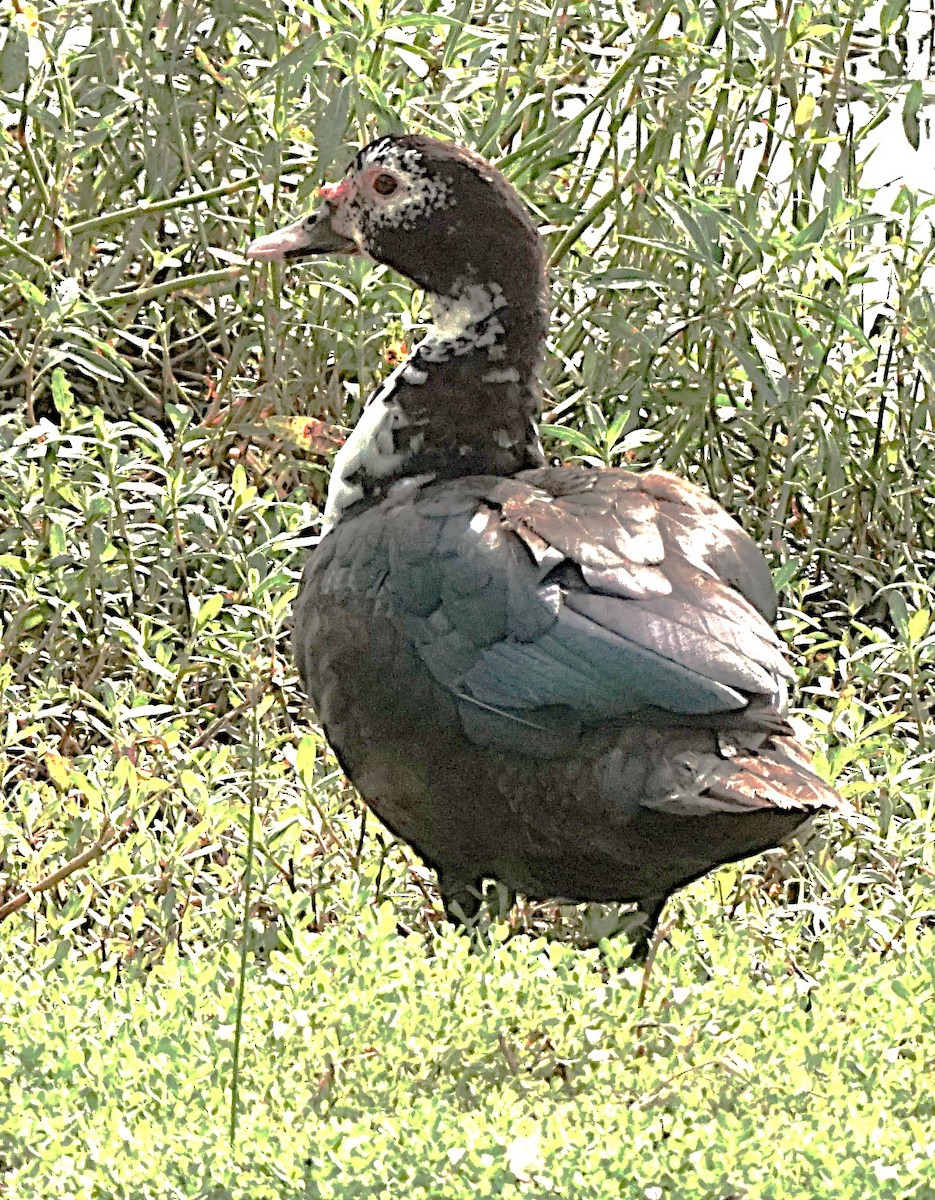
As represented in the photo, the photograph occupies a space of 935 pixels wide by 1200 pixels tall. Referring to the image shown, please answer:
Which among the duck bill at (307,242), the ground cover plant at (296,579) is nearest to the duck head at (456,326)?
the duck bill at (307,242)

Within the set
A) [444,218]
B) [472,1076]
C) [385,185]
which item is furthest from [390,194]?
[472,1076]

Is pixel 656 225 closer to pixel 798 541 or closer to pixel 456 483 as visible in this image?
pixel 798 541

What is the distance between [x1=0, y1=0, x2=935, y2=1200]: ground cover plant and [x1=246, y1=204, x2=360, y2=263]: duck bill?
0.47 meters

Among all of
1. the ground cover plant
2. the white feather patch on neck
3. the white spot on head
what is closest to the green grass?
the ground cover plant

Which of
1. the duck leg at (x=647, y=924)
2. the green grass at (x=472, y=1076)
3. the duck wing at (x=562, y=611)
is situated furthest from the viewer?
the duck leg at (x=647, y=924)

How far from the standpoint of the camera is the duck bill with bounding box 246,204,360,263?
14.9ft

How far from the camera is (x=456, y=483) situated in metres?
4.15

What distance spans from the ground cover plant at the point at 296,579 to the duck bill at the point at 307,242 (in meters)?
0.47

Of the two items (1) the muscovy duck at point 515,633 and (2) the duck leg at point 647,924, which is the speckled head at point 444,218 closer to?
(1) the muscovy duck at point 515,633

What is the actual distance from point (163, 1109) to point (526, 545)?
1164 millimetres

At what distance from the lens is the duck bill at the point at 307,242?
4527 millimetres

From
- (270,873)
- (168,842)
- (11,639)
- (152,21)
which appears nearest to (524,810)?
(270,873)

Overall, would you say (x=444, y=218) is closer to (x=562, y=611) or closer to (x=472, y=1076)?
(x=562, y=611)

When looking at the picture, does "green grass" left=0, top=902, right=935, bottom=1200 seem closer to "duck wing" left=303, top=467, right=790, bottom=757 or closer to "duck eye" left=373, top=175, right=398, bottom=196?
"duck wing" left=303, top=467, right=790, bottom=757
